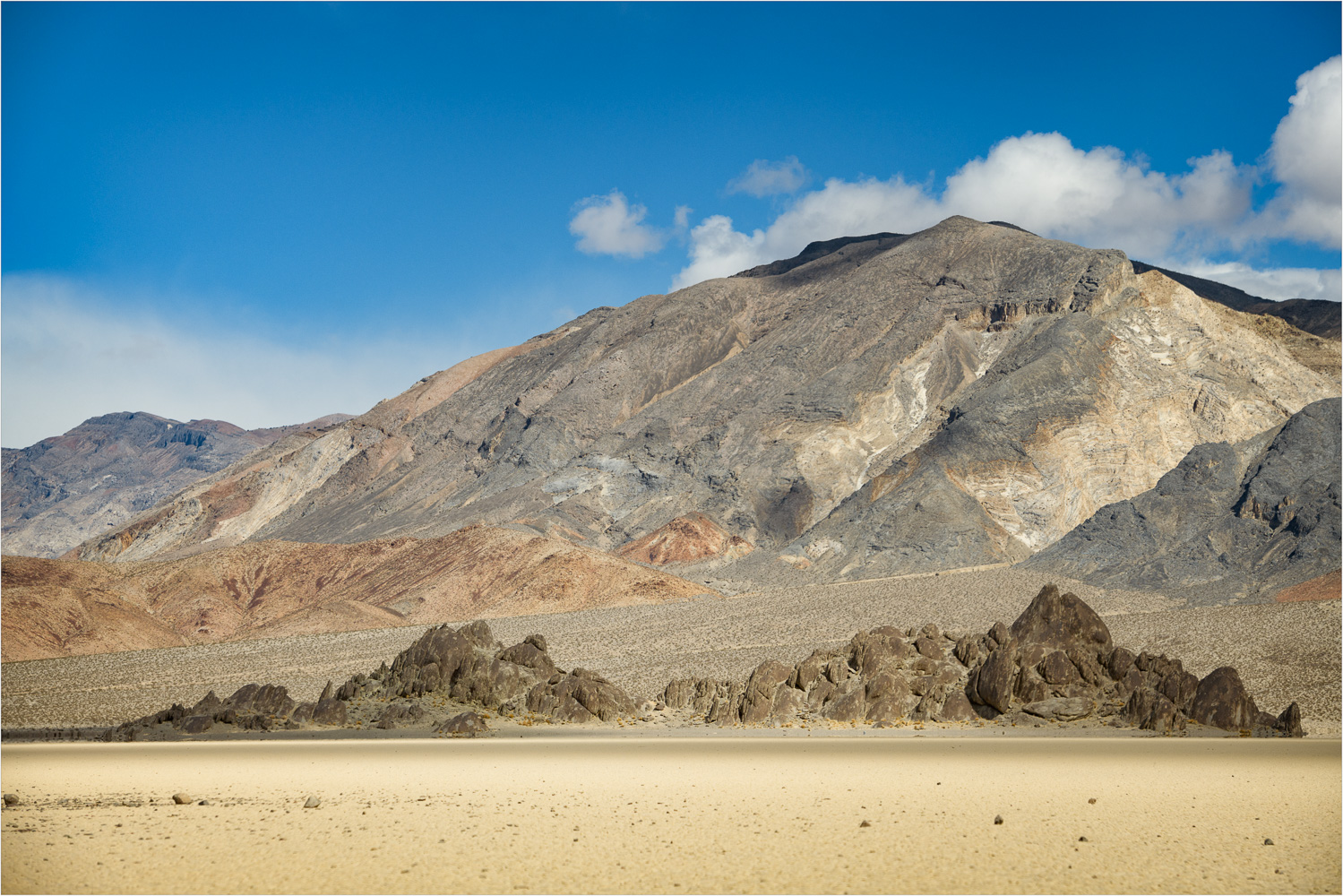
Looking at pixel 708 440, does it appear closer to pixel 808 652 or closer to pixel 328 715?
pixel 808 652

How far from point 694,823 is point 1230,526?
55607 mm

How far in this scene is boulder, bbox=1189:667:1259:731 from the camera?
79.2 ft

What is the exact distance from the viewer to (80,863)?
10.3 meters

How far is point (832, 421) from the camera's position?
9575 cm

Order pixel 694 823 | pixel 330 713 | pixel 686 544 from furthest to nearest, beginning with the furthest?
pixel 686 544, pixel 330 713, pixel 694 823

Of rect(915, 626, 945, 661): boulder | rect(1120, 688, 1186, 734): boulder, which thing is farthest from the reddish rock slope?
rect(1120, 688, 1186, 734): boulder

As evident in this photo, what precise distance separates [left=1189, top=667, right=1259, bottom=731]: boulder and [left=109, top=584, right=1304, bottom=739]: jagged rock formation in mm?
29

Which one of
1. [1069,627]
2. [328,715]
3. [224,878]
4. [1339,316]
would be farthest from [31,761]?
[1339,316]

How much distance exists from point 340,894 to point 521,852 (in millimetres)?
2074

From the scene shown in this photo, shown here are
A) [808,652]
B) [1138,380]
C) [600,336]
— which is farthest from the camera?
[600,336]

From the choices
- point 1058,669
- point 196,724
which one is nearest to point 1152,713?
point 1058,669

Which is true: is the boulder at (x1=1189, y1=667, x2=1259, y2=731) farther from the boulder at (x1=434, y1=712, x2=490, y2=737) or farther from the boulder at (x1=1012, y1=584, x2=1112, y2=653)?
the boulder at (x1=434, y1=712, x2=490, y2=737)

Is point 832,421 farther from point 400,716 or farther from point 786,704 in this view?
point 400,716

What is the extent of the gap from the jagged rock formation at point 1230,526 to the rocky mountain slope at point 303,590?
78.5 ft
